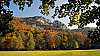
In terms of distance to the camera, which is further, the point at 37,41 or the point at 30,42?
the point at 37,41

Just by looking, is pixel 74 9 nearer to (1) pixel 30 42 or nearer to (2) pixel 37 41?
(1) pixel 30 42

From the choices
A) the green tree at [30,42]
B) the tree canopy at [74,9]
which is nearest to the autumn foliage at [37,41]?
the green tree at [30,42]

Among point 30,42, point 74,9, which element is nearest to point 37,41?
point 30,42

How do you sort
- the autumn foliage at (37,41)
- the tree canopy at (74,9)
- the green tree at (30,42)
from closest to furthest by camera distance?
the tree canopy at (74,9) < the autumn foliage at (37,41) < the green tree at (30,42)

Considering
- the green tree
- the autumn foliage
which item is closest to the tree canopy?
the autumn foliage

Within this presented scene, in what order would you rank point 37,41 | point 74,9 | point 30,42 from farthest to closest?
point 37,41, point 30,42, point 74,9

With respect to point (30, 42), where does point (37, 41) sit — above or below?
above

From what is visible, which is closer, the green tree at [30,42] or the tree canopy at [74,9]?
the tree canopy at [74,9]

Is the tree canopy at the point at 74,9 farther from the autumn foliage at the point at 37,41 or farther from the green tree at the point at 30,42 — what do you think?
the green tree at the point at 30,42

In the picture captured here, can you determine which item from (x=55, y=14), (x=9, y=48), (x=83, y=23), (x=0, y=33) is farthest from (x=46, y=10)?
(x=9, y=48)

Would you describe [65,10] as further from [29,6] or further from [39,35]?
[39,35]

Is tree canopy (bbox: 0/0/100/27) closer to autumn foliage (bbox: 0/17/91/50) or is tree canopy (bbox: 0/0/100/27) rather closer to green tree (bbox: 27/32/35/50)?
autumn foliage (bbox: 0/17/91/50)

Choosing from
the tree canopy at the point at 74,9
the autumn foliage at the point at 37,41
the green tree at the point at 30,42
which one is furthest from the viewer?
the green tree at the point at 30,42

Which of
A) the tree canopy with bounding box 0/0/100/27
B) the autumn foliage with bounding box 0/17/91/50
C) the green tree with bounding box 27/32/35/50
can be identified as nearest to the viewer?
the tree canopy with bounding box 0/0/100/27
